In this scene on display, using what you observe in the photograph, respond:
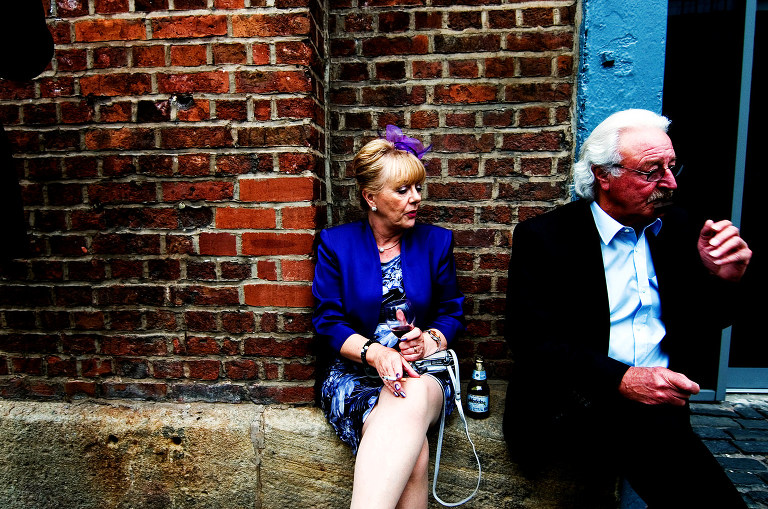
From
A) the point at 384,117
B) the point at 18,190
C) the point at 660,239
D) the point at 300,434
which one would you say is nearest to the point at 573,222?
the point at 660,239

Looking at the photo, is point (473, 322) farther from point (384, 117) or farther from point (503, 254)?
point (384, 117)

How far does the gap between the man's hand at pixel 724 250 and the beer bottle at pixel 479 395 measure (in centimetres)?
96

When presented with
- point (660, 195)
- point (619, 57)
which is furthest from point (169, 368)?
point (619, 57)

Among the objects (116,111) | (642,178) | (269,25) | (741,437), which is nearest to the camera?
(642,178)

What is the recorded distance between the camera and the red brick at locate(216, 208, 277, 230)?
2082 millimetres

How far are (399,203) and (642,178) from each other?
0.94m

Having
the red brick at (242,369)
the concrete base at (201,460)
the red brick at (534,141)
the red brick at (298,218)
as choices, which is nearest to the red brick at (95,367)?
the concrete base at (201,460)

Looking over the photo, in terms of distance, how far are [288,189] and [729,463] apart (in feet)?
8.48

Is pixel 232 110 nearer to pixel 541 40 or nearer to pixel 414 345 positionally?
pixel 414 345

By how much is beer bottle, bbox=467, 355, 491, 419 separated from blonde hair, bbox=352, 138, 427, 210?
0.86 meters

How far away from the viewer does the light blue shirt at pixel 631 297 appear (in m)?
1.85

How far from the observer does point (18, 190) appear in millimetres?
1510

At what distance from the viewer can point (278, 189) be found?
6.78 feet

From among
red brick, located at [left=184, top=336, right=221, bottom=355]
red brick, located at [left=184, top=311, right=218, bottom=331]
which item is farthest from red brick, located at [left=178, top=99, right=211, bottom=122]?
red brick, located at [left=184, top=336, right=221, bottom=355]
